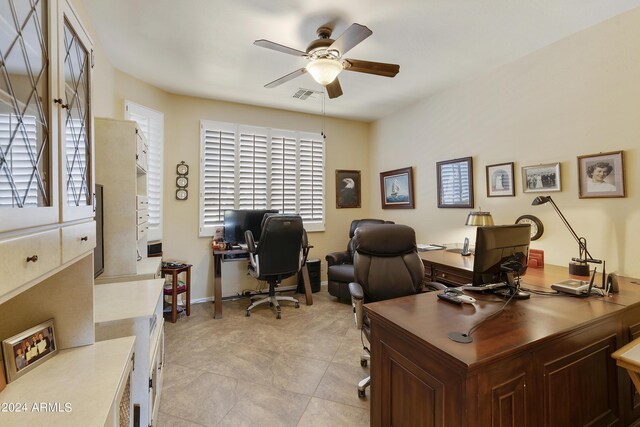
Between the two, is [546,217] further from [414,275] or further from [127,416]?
[127,416]

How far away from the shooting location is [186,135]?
3887mm

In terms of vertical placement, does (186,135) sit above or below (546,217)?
above

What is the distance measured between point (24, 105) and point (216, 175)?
3.34 metres

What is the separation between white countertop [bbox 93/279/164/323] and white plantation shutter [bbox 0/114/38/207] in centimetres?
97

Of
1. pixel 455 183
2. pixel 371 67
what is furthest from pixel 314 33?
pixel 455 183

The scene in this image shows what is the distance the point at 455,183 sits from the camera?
350 cm

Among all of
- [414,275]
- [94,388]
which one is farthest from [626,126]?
[94,388]

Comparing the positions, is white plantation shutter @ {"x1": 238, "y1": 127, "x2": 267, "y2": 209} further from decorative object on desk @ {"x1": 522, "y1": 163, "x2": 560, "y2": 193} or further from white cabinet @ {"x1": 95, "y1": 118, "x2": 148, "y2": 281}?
decorative object on desk @ {"x1": 522, "y1": 163, "x2": 560, "y2": 193}

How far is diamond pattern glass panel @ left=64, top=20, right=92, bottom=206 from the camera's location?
40.3 inches

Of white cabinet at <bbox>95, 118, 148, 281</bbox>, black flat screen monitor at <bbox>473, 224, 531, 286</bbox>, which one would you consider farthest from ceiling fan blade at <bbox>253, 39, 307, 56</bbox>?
black flat screen monitor at <bbox>473, 224, 531, 286</bbox>

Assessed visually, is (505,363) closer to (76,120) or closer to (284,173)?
(76,120)

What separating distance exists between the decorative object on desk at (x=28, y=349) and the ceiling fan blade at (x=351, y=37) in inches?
87.8

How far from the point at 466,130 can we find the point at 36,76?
3714 mm

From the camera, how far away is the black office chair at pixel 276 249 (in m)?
3.32
